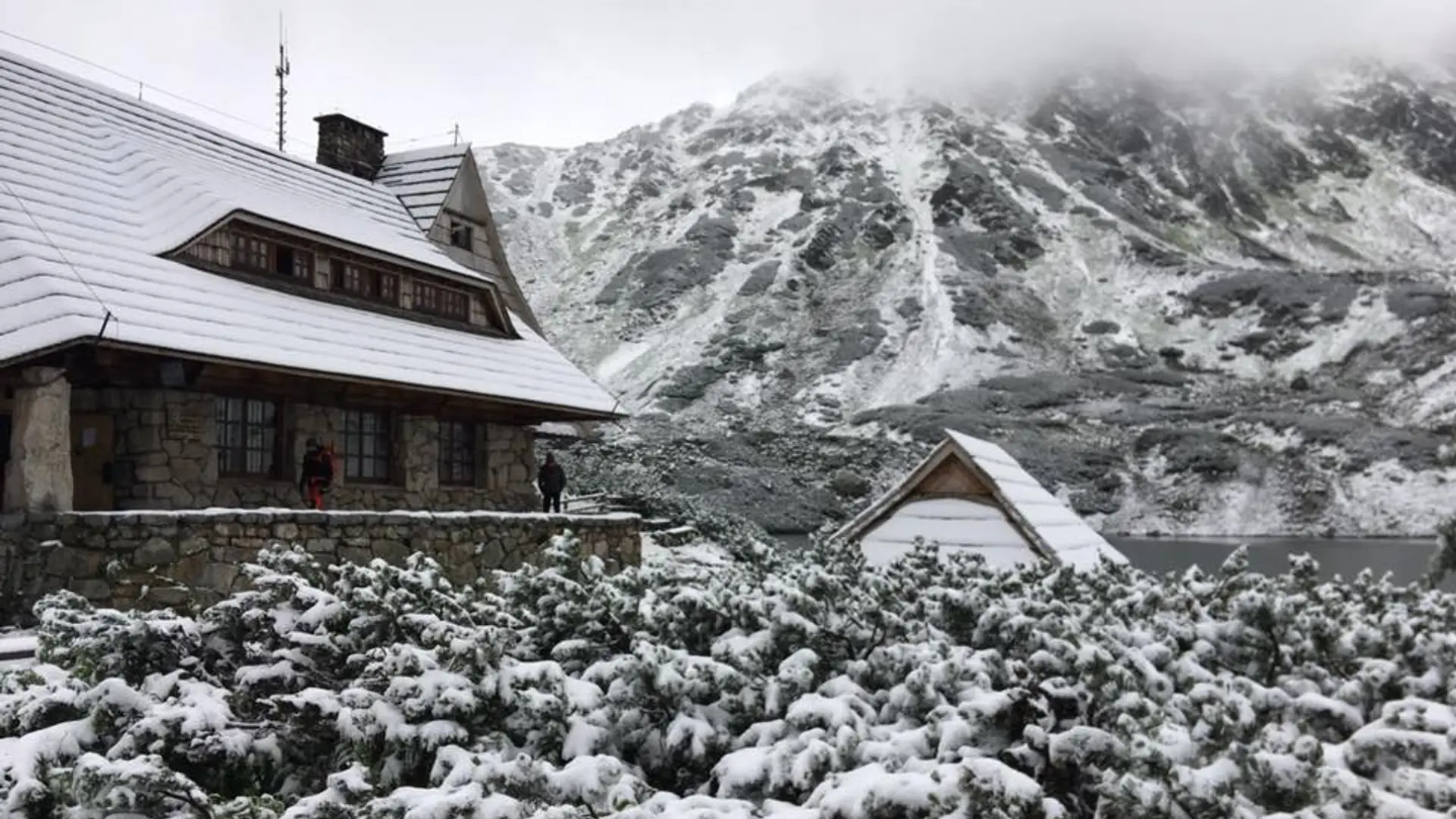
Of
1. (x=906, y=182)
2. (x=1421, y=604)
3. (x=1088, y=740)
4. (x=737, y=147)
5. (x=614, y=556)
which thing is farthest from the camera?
(x=737, y=147)

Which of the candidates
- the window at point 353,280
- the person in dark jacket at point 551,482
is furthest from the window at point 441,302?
the person in dark jacket at point 551,482

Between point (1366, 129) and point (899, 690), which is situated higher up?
point (1366, 129)

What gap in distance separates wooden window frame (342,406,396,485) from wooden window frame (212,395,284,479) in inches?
48.7

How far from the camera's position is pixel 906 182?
67375 mm

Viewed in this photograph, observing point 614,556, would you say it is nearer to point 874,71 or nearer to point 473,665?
point 473,665

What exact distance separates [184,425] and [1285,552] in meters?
24.3

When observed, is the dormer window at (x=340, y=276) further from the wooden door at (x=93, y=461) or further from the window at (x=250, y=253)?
the wooden door at (x=93, y=461)

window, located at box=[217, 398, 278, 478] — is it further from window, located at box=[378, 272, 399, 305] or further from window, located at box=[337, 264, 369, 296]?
window, located at box=[378, 272, 399, 305]

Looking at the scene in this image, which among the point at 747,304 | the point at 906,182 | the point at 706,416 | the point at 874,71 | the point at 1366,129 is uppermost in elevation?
the point at 874,71

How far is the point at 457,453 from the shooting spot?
19203 mm

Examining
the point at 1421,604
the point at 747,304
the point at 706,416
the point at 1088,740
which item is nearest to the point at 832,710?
the point at 1088,740

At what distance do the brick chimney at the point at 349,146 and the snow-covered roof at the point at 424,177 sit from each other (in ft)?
0.88

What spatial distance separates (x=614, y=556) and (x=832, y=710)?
12.2 m

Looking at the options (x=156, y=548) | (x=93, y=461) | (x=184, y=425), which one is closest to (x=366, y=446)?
(x=184, y=425)
